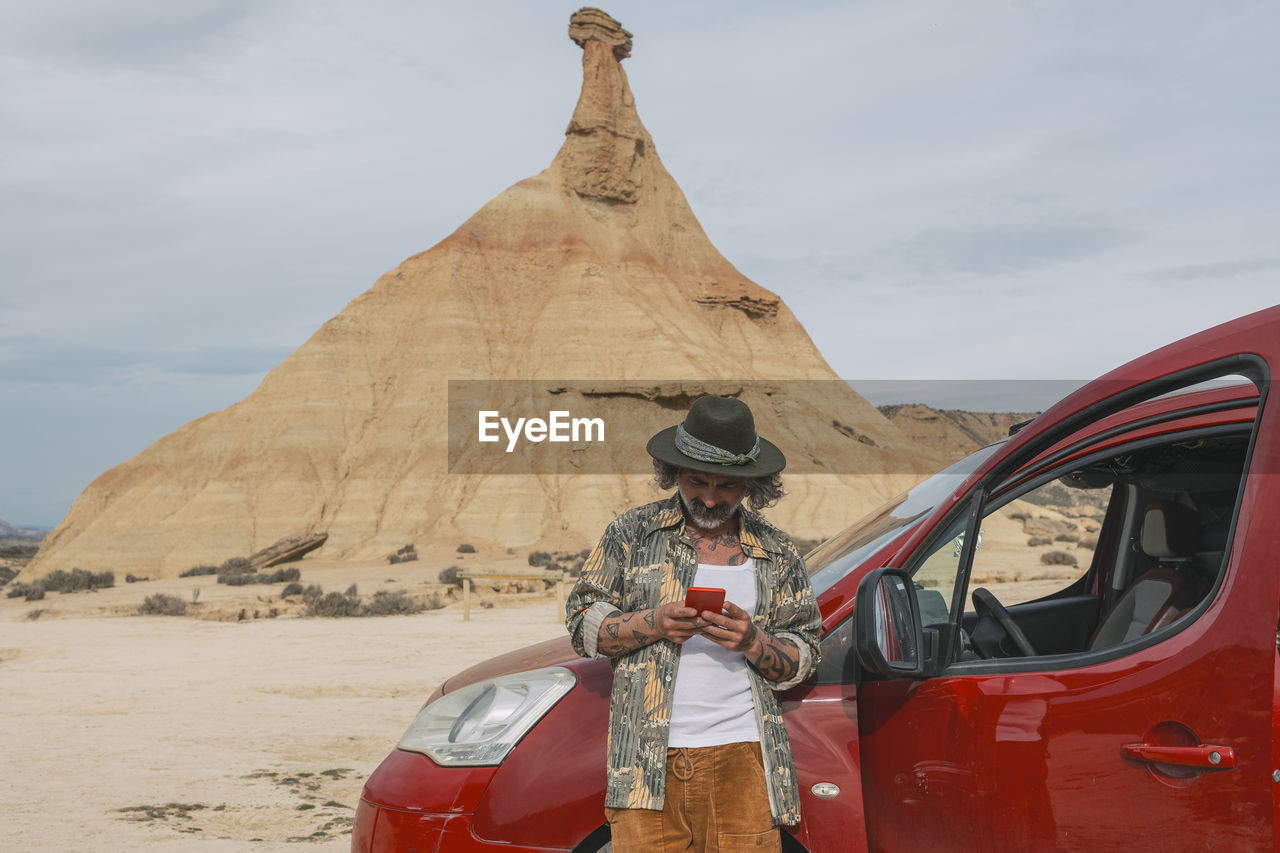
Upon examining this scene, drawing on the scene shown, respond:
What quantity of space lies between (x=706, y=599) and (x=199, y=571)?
37359 millimetres

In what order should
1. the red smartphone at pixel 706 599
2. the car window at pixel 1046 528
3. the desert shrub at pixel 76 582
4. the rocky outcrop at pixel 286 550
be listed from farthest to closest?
the rocky outcrop at pixel 286 550, the desert shrub at pixel 76 582, the car window at pixel 1046 528, the red smartphone at pixel 706 599

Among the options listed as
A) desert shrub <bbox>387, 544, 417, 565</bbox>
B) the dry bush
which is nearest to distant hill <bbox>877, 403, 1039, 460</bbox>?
desert shrub <bbox>387, 544, 417, 565</bbox>

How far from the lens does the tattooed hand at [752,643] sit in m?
2.29

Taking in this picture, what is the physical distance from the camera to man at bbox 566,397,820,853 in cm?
240

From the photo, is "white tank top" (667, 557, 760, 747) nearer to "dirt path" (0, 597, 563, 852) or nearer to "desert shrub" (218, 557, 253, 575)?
"dirt path" (0, 597, 563, 852)

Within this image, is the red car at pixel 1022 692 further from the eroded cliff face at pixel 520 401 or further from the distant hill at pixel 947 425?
the distant hill at pixel 947 425

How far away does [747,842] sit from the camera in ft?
7.94

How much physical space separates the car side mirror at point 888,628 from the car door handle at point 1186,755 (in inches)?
18.7

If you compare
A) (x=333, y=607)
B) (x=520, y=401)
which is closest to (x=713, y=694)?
(x=333, y=607)

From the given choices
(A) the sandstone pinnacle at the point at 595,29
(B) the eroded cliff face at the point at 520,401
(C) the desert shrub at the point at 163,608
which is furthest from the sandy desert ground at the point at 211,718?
(A) the sandstone pinnacle at the point at 595,29

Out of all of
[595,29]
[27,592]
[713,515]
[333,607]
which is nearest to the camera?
[713,515]

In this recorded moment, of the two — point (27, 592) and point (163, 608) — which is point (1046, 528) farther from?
point (27, 592)

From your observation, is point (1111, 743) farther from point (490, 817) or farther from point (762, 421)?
point (762, 421)

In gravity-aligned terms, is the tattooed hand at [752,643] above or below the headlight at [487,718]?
above
